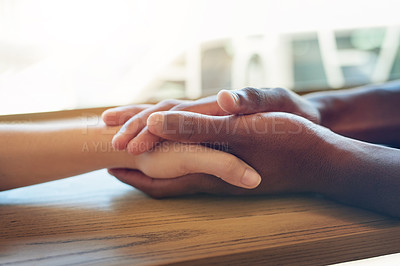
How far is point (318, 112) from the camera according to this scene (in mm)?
711

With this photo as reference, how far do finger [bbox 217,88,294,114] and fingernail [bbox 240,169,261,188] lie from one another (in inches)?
3.6

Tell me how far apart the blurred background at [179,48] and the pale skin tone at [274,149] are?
374 mm

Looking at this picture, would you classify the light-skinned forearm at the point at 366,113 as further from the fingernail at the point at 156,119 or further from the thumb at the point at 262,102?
the fingernail at the point at 156,119

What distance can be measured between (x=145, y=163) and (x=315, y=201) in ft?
0.94

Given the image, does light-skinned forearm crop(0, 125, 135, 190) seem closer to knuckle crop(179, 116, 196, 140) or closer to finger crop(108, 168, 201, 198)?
finger crop(108, 168, 201, 198)

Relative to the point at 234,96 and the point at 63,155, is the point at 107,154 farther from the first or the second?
the point at 234,96

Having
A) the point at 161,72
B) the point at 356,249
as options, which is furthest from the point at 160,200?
the point at 161,72

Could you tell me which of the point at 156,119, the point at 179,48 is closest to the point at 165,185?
the point at 156,119

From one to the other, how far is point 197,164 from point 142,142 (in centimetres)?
9

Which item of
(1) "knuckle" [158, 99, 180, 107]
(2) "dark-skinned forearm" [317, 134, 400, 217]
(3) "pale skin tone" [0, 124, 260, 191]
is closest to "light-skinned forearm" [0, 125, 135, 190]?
(3) "pale skin tone" [0, 124, 260, 191]

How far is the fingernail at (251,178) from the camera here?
1.68 ft

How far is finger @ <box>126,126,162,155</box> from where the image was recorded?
1.78ft

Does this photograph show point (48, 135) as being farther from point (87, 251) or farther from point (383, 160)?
point (383, 160)

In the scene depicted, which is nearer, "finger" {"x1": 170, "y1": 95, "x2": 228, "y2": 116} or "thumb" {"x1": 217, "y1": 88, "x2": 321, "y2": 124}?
"thumb" {"x1": 217, "y1": 88, "x2": 321, "y2": 124}
